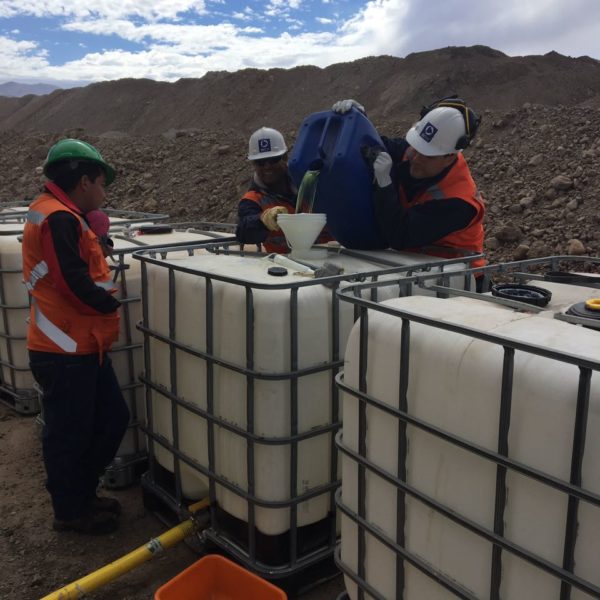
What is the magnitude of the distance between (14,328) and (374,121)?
16194mm

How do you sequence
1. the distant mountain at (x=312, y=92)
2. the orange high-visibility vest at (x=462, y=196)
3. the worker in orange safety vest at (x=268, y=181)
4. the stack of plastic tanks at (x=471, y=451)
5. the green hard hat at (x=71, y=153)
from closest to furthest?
the stack of plastic tanks at (x=471, y=451)
the green hard hat at (x=71, y=153)
the orange high-visibility vest at (x=462, y=196)
the worker in orange safety vest at (x=268, y=181)
the distant mountain at (x=312, y=92)

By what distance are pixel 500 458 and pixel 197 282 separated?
1.37 metres

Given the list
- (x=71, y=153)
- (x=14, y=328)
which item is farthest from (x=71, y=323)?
(x=14, y=328)

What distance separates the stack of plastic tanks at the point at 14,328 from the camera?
3.87 meters

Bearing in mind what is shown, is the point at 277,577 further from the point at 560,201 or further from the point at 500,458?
the point at 560,201

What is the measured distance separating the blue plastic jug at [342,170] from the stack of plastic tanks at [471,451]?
1068 mm

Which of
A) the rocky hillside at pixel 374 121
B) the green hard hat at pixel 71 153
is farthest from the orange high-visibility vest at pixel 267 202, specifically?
the rocky hillside at pixel 374 121

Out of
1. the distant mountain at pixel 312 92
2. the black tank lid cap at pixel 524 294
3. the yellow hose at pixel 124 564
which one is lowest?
the yellow hose at pixel 124 564

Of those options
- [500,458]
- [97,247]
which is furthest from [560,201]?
[500,458]

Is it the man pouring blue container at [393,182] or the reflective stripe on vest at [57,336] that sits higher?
the man pouring blue container at [393,182]

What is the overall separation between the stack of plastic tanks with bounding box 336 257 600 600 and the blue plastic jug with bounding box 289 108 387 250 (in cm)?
107

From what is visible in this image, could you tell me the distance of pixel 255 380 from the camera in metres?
2.18

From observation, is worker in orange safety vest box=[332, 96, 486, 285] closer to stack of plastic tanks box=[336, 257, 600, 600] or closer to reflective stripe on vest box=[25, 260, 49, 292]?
stack of plastic tanks box=[336, 257, 600, 600]

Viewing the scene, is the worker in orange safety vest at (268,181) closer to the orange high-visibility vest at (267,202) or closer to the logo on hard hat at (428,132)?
the orange high-visibility vest at (267,202)
